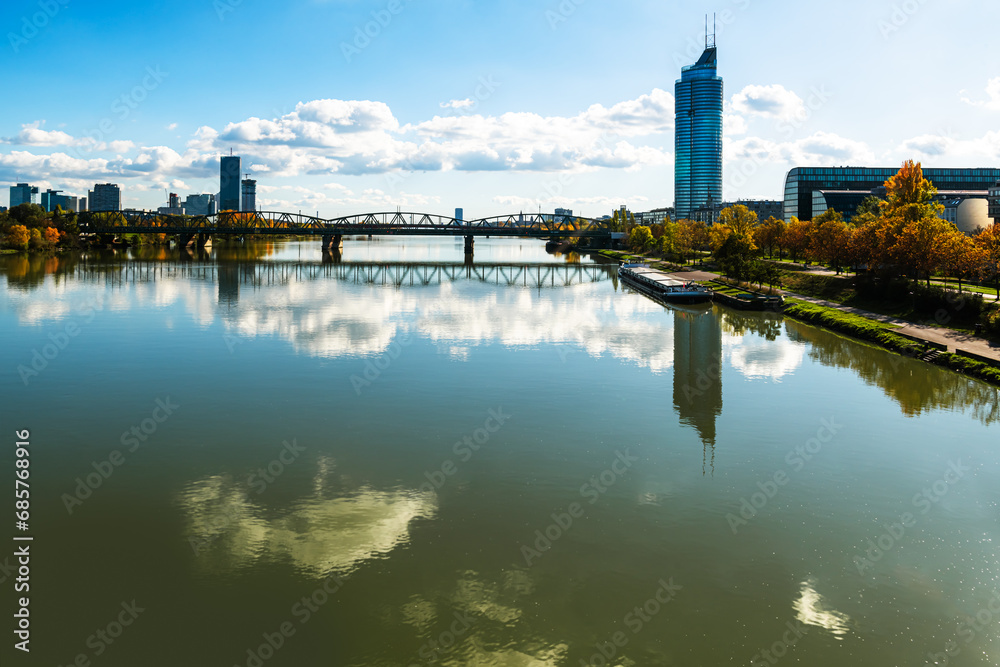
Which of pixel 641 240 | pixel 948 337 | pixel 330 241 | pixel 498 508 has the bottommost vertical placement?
pixel 498 508

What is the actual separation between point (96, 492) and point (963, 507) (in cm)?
2026

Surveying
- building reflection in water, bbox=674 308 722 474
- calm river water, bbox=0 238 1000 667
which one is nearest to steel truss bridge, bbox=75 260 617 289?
building reflection in water, bbox=674 308 722 474

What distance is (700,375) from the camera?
101 ft

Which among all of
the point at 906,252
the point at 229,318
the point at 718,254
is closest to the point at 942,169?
the point at 718,254

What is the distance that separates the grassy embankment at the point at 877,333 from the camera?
29.5m

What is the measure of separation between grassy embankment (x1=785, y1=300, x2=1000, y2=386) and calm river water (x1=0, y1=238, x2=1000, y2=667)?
3.42 ft

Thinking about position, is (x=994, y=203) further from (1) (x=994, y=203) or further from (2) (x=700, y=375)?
(2) (x=700, y=375)

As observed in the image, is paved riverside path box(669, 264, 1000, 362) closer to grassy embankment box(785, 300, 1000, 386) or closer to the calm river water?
grassy embankment box(785, 300, 1000, 386)

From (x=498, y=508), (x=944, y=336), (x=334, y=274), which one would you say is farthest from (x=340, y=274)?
(x=498, y=508)

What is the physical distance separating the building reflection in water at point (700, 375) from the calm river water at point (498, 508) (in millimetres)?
214

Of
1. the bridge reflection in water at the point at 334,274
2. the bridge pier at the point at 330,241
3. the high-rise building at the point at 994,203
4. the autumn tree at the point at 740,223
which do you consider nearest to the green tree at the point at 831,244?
the autumn tree at the point at 740,223

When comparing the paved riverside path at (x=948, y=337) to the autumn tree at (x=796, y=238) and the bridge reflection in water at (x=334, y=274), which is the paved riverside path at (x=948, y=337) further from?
the bridge reflection in water at (x=334, y=274)

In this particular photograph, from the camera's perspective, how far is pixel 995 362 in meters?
29.1

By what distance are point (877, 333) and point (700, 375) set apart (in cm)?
1393
